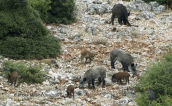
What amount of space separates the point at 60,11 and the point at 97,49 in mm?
4790

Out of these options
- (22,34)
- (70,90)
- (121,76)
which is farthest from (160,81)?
(22,34)

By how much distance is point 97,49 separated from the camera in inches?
511

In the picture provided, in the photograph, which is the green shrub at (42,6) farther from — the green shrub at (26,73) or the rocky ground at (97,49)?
the green shrub at (26,73)

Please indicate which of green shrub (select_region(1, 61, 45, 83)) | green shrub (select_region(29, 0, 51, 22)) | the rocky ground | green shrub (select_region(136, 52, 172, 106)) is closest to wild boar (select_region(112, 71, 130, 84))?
the rocky ground

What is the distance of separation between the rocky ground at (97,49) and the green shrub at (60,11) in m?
0.55

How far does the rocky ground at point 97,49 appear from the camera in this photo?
776cm

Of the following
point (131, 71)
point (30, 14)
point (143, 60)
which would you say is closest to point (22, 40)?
point (30, 14)

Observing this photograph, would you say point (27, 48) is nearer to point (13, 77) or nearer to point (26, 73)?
point (26, 73)

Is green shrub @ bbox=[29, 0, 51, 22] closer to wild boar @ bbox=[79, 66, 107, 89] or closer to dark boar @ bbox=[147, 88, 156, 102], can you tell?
wild boar @ bbox=[79, 66, 107, 89]

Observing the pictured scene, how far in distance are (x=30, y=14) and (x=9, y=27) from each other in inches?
53.8

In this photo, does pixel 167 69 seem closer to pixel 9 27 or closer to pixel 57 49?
pixel 57 49

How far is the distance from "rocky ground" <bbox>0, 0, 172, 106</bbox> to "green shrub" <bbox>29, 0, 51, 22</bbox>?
86cm

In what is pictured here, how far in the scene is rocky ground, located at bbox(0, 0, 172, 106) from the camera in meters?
7.76

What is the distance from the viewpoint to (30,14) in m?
11.8
